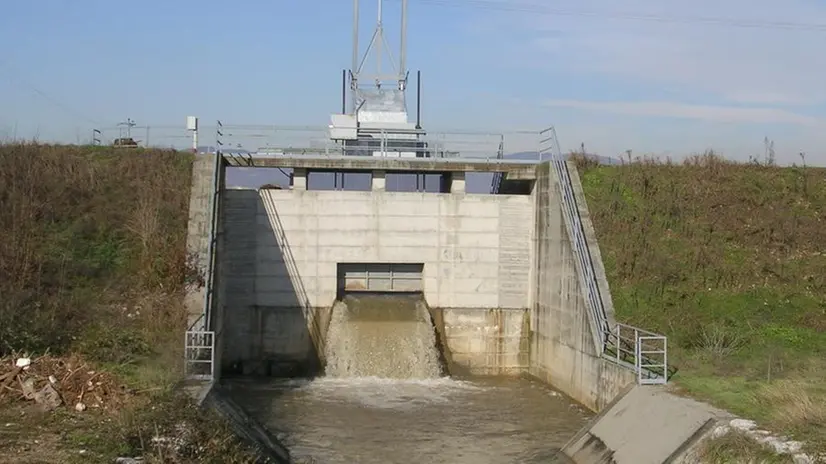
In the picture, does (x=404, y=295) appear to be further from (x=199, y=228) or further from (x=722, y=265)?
(x=722, y=265)

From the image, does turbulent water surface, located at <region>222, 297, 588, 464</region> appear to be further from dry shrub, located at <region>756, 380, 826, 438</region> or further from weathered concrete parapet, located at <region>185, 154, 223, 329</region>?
dry shrub, located at <region>756, 380, 826, 438</region>

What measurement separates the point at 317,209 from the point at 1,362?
1003cm

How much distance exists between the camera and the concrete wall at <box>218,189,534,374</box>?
2067 cm

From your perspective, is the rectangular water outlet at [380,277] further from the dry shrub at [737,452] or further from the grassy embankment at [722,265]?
the dry shrub at [737,452]

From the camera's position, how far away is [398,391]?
1841cm

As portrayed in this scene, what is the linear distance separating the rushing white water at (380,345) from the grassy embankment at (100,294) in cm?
435

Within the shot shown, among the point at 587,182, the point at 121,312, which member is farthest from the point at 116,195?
the point at 587,182

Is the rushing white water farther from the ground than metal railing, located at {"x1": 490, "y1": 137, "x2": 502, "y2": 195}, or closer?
closer


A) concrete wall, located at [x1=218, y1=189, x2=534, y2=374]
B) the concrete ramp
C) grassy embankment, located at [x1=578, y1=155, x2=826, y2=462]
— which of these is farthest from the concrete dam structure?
the concrete ramp

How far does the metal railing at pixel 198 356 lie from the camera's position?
14.5 m

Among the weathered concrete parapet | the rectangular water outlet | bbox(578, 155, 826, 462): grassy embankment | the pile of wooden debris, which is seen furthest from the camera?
the rectangular water outlet

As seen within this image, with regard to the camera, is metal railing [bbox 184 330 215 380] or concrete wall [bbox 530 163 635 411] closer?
metal railing [bbox 184 330 215 380]

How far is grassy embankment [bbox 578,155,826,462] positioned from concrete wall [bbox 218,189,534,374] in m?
2.82

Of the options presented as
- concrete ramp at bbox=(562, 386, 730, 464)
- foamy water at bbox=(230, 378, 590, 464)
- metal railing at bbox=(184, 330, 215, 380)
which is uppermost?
metal railing at bbox=(184, 330, 215, 380)
